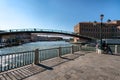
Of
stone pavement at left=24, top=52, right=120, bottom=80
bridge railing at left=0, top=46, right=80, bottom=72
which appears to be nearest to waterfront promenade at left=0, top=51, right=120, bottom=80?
stone pavement at left=24, top=52, right=120, bottom=80

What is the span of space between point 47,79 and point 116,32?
11023cm

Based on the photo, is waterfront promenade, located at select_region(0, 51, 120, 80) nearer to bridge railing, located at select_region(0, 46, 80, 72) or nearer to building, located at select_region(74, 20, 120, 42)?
bridge railing, located at select_region(0, 46, 80, 72)

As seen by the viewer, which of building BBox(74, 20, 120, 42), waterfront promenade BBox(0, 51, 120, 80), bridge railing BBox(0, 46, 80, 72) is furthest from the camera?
building BBox(74, 20, 120, 42)

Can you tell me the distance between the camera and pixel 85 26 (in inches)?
4077

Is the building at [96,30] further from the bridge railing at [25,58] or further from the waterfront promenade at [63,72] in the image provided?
the waterfront promenade at [63,72]

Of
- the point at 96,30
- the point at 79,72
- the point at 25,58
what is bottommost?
the point at 79,72

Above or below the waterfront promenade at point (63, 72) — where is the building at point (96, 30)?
above

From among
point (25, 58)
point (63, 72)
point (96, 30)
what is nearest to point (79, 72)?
point (63, 72)

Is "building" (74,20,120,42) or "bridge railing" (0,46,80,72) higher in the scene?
"building" (74,20,120,42)

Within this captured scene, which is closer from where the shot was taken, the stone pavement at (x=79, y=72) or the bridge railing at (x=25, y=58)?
the stone pavement at (x=79, y=72)

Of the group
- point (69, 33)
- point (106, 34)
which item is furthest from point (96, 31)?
point (69, 33)

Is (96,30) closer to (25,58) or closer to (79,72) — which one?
(25,58)

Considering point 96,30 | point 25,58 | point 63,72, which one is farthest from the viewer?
point 96,30

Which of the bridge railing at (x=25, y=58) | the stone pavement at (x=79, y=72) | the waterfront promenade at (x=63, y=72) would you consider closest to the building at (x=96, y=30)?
the bridge railing at (x=25, y=58)
